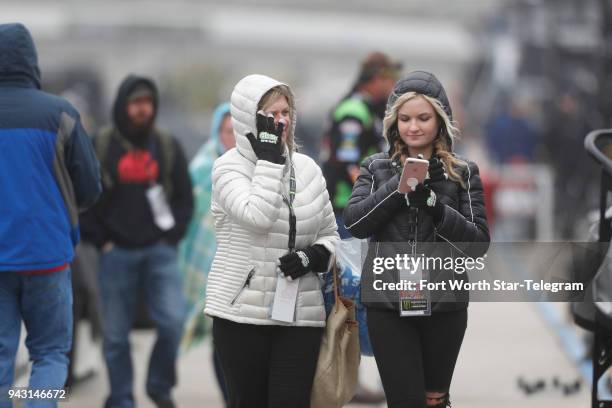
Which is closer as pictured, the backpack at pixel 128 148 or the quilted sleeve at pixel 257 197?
the quilted sleeve at pixel 257 197

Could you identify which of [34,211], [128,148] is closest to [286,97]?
[34,211]

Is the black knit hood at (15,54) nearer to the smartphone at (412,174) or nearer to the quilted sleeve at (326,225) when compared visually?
the quilted sleeve at (326,225)

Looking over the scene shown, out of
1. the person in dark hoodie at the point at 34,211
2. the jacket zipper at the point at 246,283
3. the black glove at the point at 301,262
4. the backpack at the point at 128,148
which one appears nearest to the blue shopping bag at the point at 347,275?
the black glove at the point at 301,262

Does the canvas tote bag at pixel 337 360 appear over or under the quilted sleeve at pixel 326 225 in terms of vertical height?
under

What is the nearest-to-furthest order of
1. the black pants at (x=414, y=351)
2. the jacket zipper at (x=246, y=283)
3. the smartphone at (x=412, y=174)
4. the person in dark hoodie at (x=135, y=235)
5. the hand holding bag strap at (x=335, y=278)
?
the smartphone at (x=412, y=174) → the black pants at (x=414, y=351) → the jacket zipper at (x=246, y=283) → the hand holding bag strap at (x=335, y=278) → the person in dark hoodie at (x=135, y=235)

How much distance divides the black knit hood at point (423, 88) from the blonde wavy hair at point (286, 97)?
0.40 metres

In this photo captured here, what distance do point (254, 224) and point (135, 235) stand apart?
8.03 feet

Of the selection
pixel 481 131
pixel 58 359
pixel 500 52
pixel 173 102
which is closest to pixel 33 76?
pixel 58 359

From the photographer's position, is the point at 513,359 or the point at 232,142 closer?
the point at 232,142

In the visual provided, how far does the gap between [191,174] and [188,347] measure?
1063 mm

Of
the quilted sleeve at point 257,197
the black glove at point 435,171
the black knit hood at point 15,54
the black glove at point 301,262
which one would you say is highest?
the black knit hood at point 15,54

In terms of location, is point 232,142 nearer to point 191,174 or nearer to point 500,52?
point 191,174

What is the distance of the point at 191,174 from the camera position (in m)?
8.21

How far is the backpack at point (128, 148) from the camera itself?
24.9 feet
